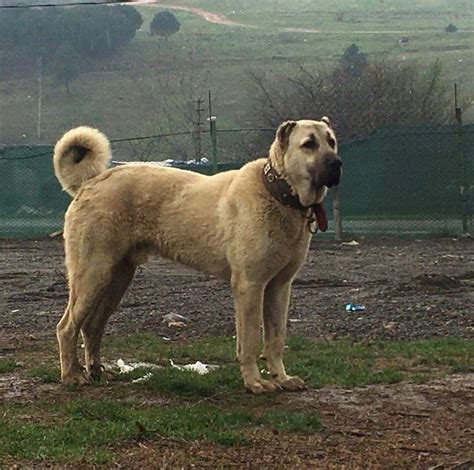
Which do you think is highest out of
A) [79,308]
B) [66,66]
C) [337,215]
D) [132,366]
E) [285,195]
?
[285,195]

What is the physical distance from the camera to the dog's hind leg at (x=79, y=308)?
325 inches

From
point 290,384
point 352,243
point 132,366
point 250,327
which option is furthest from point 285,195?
point 352,243

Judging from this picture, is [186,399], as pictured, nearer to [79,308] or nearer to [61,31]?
[79,308]

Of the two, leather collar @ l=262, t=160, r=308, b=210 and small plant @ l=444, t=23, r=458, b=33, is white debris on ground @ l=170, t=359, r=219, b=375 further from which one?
small plant @ l=444, t=23, r=458, b=33

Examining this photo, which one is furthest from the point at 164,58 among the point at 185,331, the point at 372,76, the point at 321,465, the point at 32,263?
the point at 321,465

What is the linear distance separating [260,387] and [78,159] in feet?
7.16

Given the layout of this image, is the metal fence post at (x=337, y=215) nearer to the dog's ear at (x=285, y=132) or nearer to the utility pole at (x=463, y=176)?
the utility pole at (x=463, y=176)

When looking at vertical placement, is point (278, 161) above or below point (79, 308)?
above

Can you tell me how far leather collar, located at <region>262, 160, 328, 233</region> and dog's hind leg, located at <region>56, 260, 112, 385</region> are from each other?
127 cm

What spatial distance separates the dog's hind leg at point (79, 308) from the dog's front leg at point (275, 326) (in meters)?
1.14

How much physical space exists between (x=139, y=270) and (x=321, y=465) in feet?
33.0

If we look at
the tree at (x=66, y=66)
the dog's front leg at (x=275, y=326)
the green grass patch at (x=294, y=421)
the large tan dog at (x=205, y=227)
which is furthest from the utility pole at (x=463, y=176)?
the tree at (x=66, y=66)

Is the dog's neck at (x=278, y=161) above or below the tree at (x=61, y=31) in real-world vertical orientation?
above

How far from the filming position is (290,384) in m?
7.96
